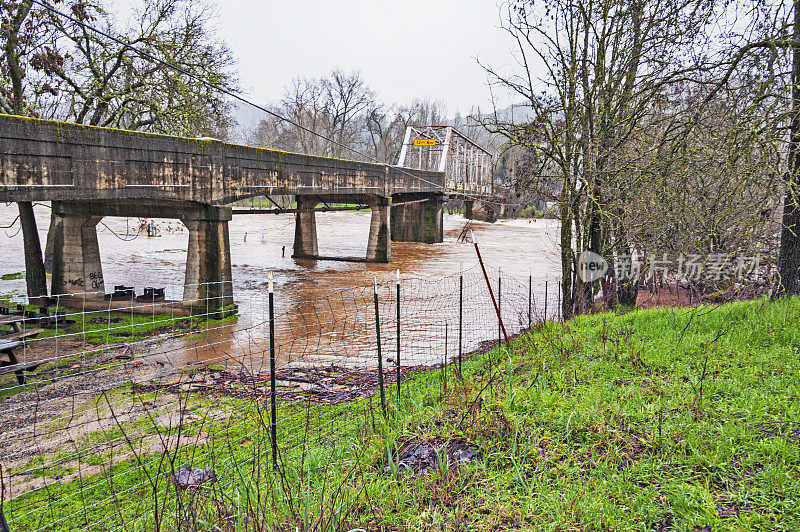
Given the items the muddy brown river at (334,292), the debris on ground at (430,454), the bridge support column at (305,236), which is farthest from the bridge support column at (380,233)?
the debris on ground at (430,454)

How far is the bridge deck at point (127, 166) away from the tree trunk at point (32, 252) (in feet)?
15.4

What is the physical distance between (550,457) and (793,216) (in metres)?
6.41

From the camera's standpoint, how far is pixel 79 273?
15867mm

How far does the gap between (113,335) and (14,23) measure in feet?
28.6

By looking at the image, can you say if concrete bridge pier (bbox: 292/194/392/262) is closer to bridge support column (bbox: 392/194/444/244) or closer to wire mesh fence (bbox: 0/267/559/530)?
wire mesh fence (bbox: 0/267/559/530)

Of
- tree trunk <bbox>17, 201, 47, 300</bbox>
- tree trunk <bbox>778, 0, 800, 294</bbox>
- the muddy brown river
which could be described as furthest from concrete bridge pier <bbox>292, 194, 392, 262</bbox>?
tree trunk <bbox>778, 0, 800, 294</bbox>

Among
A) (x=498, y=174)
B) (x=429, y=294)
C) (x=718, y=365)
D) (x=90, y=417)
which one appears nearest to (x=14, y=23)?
(x=90, y=417)

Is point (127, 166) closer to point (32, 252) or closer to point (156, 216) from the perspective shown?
point (156, 216)

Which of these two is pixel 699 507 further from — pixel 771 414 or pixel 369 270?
pixel 369 270

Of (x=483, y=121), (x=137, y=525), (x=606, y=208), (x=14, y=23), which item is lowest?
(x=137, y=525)

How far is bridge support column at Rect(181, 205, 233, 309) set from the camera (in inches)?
586

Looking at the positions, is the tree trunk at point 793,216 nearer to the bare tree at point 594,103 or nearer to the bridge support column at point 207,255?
the bare tree at point 594,103

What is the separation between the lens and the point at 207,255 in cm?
1505

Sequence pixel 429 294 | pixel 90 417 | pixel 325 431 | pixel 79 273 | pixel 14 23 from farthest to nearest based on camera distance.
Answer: pixel 429 294, pixel 79 273, pixel 14 23, pixel 90 417, pixel 325 431
